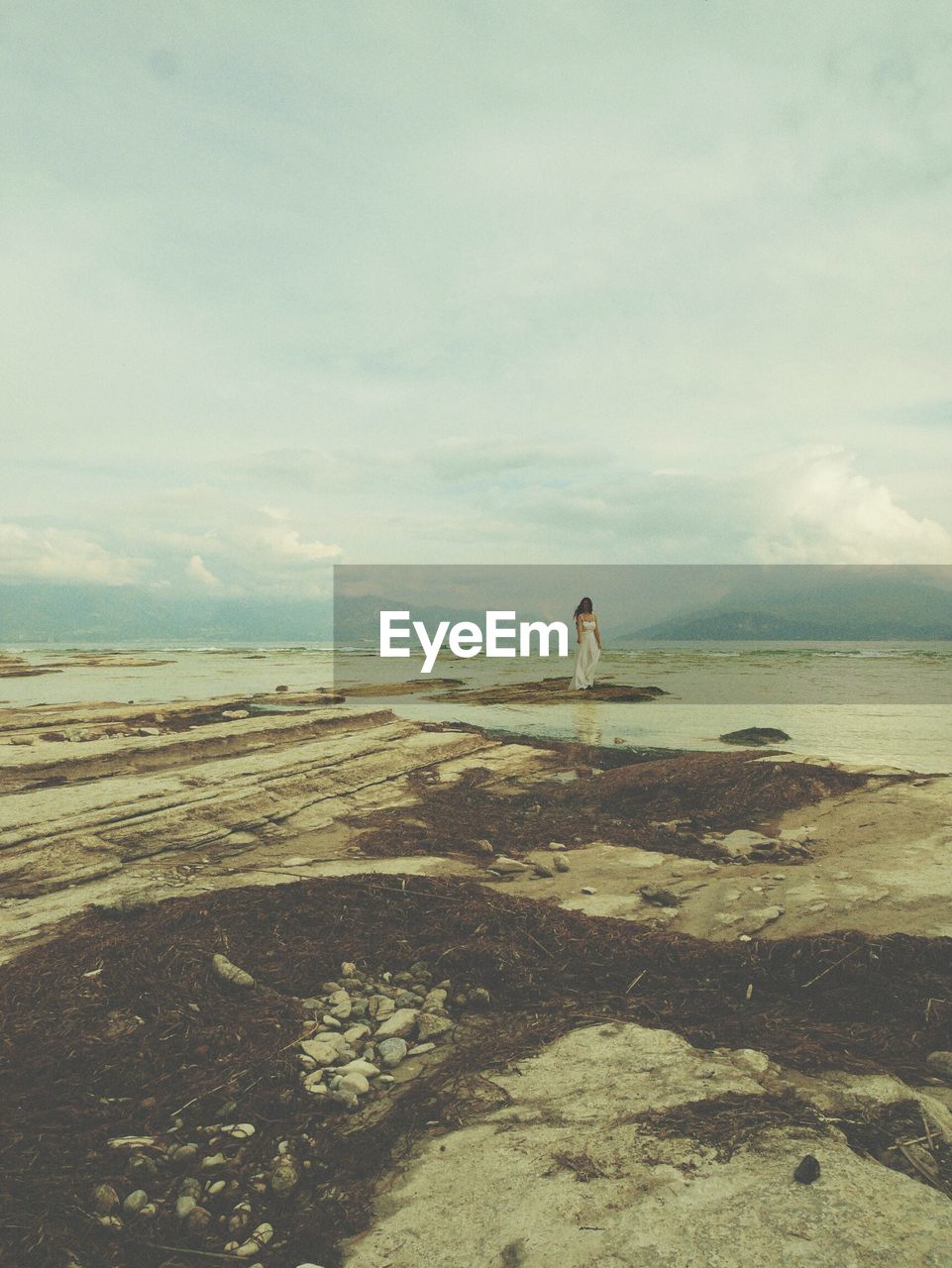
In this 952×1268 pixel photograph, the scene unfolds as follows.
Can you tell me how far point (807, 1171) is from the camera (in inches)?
102

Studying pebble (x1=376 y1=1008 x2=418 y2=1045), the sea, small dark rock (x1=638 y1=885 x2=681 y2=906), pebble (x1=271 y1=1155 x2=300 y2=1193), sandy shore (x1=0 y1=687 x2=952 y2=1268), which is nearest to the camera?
sandy shore (x1=0 y1=687 x2=952 y2=1268)

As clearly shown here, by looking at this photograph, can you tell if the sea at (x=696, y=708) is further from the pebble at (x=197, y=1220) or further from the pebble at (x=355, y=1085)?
the pebble at (x=197, y=1220)

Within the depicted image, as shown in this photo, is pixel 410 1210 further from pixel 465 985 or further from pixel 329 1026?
pixel 465 985

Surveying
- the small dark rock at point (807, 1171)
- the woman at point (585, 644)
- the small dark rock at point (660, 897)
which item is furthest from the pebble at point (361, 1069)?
the woman at point (585, 644)

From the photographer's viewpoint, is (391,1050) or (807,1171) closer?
(807,1171)

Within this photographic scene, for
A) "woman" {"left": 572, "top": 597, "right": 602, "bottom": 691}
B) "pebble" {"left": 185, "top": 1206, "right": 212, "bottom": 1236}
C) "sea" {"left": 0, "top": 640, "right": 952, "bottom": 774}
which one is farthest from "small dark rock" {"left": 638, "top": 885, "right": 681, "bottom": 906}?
"woman" {"left": 572, "top": 597, "right": 602, "bottom": 691}

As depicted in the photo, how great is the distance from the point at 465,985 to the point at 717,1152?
6.76 feet

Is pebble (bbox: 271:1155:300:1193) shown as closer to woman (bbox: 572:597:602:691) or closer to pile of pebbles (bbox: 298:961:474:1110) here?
pile of pebbles (bbox: 298:961:474:1110)

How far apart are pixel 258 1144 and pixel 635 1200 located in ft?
5.35

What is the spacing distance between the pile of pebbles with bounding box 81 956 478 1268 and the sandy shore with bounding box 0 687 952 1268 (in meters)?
0.03

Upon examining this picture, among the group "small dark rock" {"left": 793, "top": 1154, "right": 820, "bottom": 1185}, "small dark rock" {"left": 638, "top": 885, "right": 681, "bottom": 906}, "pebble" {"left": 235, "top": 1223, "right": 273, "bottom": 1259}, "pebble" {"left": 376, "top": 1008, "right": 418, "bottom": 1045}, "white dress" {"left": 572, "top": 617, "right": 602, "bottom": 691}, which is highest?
"white dress" {"left": 572, "top": 617, "right": 602, "bottom": 691}

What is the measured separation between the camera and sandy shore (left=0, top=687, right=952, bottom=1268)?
255 centimetres

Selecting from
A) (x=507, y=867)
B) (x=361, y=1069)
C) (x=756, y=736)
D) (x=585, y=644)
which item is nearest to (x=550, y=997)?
(x=361, y=1069)

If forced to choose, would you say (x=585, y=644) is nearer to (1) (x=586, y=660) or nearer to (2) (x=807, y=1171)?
(1) (x=586, y=660)
